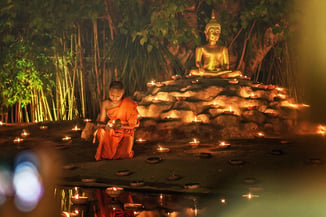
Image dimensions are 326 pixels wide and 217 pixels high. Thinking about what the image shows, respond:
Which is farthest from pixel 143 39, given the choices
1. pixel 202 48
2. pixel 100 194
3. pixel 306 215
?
pixel 306 215

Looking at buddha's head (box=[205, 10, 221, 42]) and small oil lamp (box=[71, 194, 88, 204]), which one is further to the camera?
buddha's head (box=[205, 10, 221, 42])

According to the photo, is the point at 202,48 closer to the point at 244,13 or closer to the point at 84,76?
the point at 244,13

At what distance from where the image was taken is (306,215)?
4.11 metres

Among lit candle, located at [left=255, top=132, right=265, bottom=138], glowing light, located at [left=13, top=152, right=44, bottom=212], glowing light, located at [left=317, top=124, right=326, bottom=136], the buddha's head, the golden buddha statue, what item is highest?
the buddha's head

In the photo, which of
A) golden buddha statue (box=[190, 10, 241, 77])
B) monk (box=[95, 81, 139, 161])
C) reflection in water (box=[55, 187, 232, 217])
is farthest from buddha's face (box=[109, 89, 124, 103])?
golden buddha statue (box=[190, 10, 241, 77])

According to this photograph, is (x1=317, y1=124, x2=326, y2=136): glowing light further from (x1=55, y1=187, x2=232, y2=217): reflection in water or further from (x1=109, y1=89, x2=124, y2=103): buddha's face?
(x1=55, y1=187, x2=232, y2=217): reflection in water

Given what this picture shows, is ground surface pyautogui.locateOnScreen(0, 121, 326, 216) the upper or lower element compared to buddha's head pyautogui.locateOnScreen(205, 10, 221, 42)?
lower

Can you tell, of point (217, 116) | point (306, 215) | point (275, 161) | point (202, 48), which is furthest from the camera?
point (202, 48)

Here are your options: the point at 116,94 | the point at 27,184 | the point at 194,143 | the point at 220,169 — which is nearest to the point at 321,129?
the point at 194,143

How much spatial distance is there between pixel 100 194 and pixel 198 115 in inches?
162

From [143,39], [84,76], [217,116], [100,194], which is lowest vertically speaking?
[100,194]

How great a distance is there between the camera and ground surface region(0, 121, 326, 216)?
16.2 ft

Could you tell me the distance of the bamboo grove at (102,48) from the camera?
35.9 ft

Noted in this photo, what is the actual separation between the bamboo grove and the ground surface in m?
3.52
